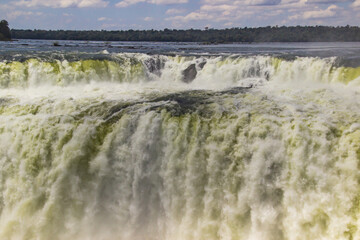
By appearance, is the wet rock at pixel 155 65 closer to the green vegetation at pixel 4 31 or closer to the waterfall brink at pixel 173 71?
the waterfall brink at pixel 173 71

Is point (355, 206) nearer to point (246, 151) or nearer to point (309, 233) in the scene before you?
point (309, 233)

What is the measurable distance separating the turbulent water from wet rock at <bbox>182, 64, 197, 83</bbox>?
556 centimetres

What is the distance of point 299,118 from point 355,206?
231cm

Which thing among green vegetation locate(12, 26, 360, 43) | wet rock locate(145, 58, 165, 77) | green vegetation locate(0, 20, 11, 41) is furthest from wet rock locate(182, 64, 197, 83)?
green vegetation locate(0, 20, 11, 41)

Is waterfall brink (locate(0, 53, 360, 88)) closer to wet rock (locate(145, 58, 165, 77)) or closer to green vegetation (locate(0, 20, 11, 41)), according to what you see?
wet rock (locate(145, 58, 165, 77))

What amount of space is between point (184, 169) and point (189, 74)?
335 inches

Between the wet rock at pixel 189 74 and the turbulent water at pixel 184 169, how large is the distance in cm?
556

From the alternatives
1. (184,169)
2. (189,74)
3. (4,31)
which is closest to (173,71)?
(189,74)

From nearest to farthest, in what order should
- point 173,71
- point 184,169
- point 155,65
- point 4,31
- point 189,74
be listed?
point 184,169 < point 189,74 < point 173,71 < point 155,65 < point 4,31

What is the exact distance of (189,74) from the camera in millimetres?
16250

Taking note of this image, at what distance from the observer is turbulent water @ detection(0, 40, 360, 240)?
7438 mm

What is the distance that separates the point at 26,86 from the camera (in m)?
14.0

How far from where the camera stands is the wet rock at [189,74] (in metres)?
16.1

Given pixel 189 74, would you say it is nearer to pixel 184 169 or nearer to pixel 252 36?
pixel 184 169
